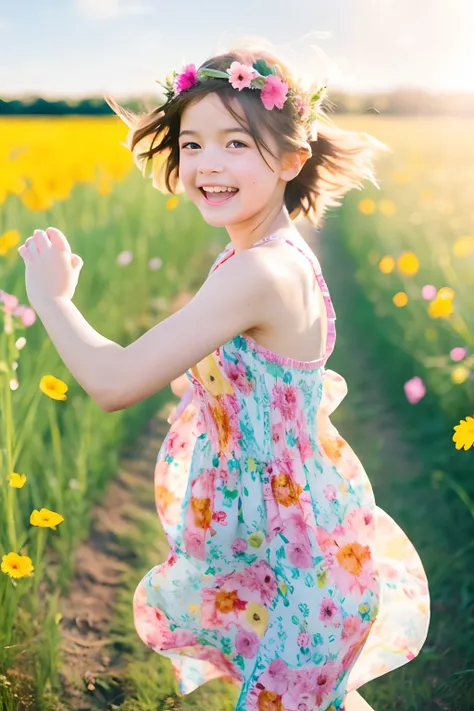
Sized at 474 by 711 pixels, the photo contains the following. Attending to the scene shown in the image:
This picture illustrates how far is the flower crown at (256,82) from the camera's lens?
1.61 metres

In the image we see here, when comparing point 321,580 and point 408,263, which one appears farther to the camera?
point 408,263

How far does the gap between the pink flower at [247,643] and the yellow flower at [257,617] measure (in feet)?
0.06

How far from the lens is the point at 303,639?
66.5 inches

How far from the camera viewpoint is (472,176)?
8938 millimetres

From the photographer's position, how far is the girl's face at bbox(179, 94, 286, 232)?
1617 millimetres

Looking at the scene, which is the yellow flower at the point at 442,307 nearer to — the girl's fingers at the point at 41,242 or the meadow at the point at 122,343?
the meadow at the point at 122,343

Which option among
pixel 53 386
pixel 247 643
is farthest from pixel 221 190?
pixel 247 643

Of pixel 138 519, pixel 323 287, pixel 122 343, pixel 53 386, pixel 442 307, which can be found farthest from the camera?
pixel 122 343

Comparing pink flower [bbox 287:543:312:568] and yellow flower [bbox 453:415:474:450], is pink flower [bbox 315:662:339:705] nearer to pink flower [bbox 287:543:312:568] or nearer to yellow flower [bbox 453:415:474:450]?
pink flower [bbox 287:543:312:568]

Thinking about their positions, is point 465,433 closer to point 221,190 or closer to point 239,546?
point 239,546

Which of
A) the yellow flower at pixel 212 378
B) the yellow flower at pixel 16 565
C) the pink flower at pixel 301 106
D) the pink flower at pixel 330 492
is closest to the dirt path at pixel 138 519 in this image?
the yellow flower at pixel 16 565

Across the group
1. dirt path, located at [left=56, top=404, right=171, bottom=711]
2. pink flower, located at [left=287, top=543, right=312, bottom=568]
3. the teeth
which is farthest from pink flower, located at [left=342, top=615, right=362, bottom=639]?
the teeth

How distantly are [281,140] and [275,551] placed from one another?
831 mm

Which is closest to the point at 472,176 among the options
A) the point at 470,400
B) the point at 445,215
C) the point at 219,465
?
the point at 445,215
